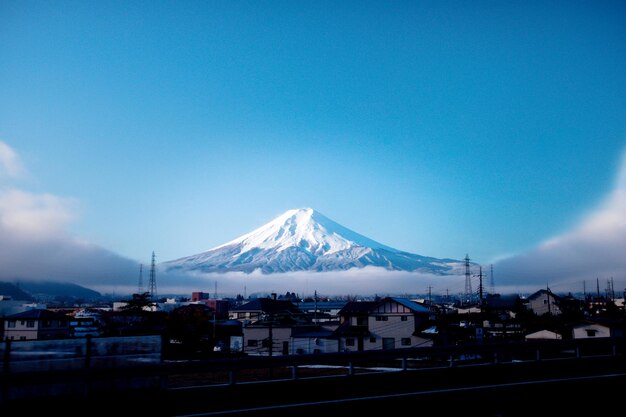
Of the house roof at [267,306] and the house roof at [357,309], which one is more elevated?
the house roof at [357,309]

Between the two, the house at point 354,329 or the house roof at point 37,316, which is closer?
the house at point 354,329

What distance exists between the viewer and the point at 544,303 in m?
82.5

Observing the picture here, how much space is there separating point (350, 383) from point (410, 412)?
210 inches

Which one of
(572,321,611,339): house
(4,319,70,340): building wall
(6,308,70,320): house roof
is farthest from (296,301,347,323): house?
(572,321,611,339): house

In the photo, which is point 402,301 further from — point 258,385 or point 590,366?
point 258,385

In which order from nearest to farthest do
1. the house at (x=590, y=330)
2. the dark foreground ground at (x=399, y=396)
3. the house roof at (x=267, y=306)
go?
the dark foreground ground at (x=399, y=396) < the house at (x=590, y=330) < the house roof at (x=267, y=306)

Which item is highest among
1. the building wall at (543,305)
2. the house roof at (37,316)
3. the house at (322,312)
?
the building wall at (543,305)

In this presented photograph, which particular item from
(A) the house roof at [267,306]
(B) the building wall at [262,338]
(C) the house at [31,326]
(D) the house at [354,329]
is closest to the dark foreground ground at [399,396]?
(D) the house at [354,329]

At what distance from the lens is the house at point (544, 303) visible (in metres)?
81.4

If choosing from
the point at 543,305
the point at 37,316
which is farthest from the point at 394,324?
the point at 543,305

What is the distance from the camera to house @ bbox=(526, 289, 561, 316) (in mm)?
81438

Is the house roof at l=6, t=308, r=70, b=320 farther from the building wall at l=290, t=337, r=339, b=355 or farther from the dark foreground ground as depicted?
the dark foreground ground

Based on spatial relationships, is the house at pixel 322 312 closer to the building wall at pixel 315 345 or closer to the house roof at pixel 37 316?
the building wall at pixel 315 345

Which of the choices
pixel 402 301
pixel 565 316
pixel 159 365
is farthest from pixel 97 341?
pixel 565 316
